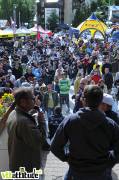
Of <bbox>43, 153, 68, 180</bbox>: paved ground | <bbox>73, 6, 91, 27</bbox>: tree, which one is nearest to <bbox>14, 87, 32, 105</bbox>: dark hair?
<bbox>43, 153, 68, 180</bbox>: paved ground

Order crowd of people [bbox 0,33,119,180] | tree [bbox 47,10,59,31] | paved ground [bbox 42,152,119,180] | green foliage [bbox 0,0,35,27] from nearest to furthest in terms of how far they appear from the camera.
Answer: crowd of people [bbox 0,33,119,180] → paved ground [bbox 42,152,119,180] → tree [bbox 47,10,59,31] → green foliage [bbox 0,0,35,27]

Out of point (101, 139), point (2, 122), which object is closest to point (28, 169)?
point (101, 139)

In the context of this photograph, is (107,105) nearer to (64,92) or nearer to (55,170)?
(55,170)

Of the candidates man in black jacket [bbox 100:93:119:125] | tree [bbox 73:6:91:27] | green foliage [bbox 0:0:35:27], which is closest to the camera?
man in black jacket [bbox 100:93:119:125]

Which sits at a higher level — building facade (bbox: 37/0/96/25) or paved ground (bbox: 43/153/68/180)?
paved ground (bbox: 43/153/68/180)

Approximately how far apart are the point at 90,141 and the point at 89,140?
0.04 ft

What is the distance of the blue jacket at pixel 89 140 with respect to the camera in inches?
149

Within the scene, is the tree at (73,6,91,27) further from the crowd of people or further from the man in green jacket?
the man in green jacket

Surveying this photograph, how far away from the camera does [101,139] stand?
3.79m

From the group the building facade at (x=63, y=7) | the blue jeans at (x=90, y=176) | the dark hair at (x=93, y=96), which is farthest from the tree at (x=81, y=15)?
the blue jeans at (x=90, y=176)

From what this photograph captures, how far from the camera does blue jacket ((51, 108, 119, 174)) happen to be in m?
3.77

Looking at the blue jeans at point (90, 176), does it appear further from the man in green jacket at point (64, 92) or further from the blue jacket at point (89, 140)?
the man in green jacket at point (64, 92)

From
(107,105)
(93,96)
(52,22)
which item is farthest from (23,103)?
(52,22)

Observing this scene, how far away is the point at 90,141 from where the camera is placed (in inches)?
149
